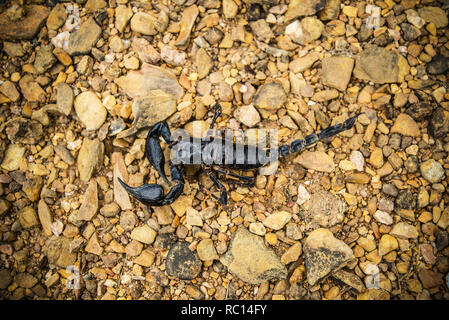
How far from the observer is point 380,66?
2328mm

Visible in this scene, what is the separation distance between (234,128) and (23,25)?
198 centimetres

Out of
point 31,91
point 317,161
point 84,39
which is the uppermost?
point 84,39

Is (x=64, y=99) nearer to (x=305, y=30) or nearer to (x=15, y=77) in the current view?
(x=15, y=77)

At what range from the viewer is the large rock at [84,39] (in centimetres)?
242

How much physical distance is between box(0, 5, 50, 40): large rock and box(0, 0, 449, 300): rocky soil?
13 millimetres

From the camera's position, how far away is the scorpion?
2143 millimetres

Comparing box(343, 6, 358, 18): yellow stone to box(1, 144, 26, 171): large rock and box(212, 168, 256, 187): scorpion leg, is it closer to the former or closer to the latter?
box(212, 168, 256, 187): scorpion leg

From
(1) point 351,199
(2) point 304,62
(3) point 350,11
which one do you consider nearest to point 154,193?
(1) point 351,199

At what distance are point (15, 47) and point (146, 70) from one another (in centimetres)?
114

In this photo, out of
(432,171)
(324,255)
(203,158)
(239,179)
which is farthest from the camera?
(239,179)

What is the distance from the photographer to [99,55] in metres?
2.41

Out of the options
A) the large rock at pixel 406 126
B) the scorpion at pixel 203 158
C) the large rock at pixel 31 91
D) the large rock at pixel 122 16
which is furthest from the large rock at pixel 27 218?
the large rock at pixel 406 126

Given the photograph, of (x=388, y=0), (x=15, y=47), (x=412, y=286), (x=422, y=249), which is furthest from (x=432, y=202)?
(x=15, y=47)
